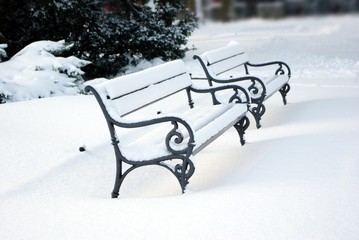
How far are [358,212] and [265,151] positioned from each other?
1.87 m

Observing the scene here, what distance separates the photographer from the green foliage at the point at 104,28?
13.6m

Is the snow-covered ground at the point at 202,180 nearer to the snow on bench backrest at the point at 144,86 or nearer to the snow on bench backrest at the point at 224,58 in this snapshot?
the snow on bench backrest at the point at 144,86

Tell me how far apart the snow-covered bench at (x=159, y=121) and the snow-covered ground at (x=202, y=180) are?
0.90 ft

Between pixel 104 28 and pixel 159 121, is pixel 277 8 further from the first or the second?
pixel 104 28

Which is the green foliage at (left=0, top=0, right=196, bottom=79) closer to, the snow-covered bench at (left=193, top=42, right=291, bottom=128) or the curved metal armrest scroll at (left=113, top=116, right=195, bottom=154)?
the snow-covered bench at (left=193, top=42, right=291, bottom=128)

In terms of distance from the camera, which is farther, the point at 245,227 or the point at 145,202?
the point at 145,202

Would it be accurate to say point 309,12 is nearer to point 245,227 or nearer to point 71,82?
point 245,227

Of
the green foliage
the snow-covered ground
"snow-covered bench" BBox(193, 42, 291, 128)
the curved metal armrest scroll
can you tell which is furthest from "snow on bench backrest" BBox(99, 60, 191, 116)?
the green foliage

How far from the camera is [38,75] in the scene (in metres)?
7.92

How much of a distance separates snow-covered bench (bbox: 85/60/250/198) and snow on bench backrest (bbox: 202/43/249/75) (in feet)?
4.00

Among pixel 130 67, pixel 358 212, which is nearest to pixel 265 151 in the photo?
pixel 358 212

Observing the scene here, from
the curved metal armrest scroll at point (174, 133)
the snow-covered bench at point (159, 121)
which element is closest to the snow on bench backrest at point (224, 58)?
the snow-covered bench at point (159, 121)

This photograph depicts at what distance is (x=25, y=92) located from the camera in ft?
25.3

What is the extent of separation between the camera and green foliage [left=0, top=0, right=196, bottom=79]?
44.8ft
